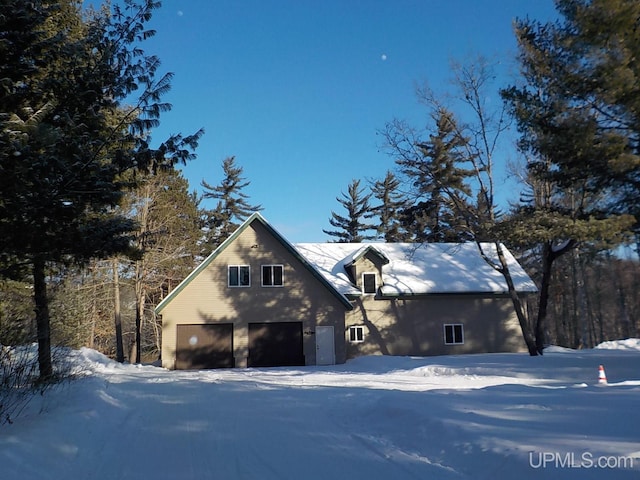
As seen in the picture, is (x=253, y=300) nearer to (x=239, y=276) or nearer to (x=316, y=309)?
(x=239, y=276)

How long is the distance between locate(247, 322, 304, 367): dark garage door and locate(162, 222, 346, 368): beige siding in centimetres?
31

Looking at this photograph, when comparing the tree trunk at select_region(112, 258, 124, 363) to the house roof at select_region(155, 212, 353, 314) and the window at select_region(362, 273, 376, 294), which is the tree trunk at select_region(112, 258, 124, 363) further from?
the window at select_region(362, 273, 376, 294)

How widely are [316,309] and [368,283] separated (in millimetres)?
4237

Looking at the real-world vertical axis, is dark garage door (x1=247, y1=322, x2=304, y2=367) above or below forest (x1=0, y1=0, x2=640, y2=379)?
below

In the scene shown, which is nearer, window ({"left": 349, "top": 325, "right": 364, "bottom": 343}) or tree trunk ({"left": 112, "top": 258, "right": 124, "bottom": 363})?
window ({"left": 349, "top": 325, "right": 364, "bottom": 343})

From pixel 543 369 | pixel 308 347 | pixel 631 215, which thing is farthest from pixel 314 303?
pixel 631 215

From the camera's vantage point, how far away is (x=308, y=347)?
2712 centimetres

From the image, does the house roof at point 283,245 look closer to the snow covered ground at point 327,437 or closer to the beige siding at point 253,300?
the beige siding at point 253,300

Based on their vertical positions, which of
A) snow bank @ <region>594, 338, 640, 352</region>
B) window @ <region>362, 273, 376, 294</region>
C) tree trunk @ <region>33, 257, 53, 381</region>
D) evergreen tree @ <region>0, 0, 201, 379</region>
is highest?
evergreen tree @ <region>0, 0, 201, 379</region>

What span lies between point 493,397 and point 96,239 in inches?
368

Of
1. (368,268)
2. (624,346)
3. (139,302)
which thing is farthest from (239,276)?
(624,346)

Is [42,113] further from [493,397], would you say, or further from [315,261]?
[315,261]

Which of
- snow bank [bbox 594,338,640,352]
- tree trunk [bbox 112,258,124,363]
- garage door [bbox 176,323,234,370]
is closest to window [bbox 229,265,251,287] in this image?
garage door [bbox 176,323,234,370]

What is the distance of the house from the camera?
2655 centimetres
